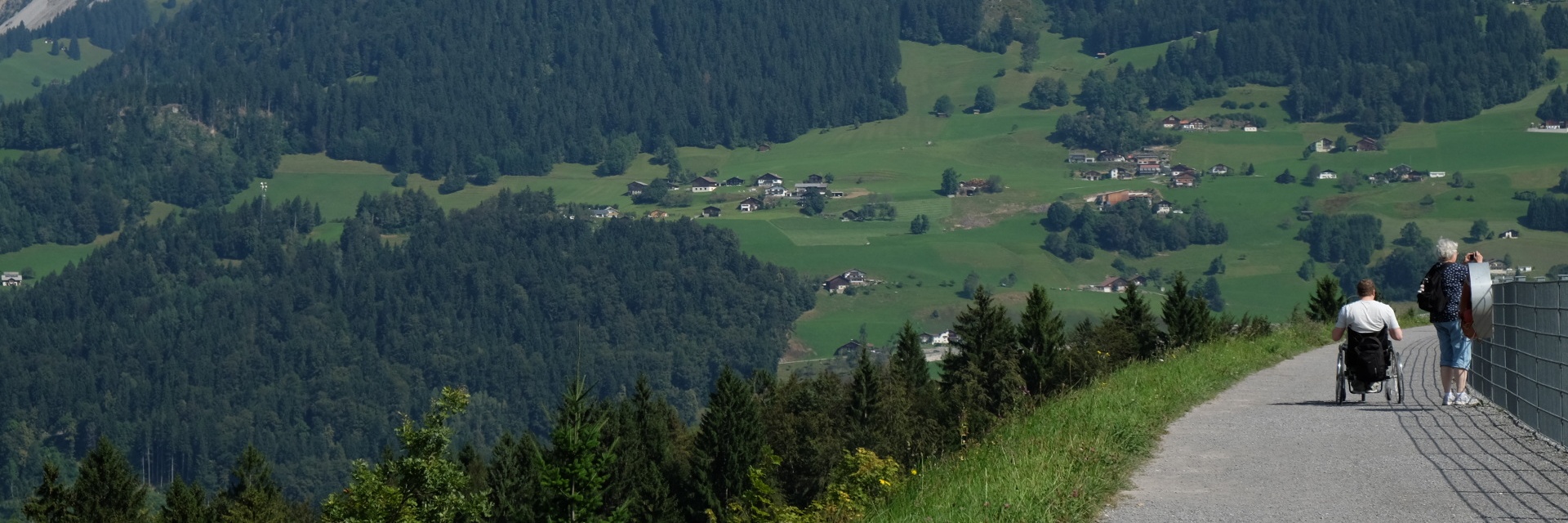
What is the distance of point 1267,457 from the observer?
17453 millimetres

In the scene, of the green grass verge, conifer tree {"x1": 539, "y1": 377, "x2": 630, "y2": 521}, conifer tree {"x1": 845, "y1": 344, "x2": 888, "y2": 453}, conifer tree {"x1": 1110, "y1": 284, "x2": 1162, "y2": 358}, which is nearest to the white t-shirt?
the green grass verge

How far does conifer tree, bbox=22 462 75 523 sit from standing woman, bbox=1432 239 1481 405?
3016 inches

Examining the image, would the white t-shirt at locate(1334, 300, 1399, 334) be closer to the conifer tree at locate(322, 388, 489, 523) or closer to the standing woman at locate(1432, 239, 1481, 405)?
the standing woman at locate(1432, 239, 1481, 405)

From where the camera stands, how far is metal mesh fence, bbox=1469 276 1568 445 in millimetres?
18438

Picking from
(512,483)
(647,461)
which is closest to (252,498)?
(512,483)

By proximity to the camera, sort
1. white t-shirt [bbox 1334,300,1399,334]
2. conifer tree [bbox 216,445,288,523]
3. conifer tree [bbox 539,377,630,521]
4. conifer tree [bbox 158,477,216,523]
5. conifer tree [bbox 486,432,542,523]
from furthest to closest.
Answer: conifer tree [bbox 158,477,216,523] < conifer tree [bbox 216,445,288,523] < conifer tree [bbox 486,432,542,523] < conifer tree [bbox 539,377,630,521] < white t-shirt [bbox 1334,300,1399,334]

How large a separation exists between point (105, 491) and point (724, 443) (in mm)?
31500

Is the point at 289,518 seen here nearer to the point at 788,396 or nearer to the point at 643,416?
the point at 643,416

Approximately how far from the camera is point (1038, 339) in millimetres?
89625

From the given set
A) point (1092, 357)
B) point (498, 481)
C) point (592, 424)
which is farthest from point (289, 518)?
point (592, 424)

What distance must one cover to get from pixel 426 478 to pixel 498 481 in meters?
58.7

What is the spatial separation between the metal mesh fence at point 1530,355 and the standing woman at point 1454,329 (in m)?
0.40

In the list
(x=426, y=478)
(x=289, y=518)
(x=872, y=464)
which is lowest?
(x=289, y=518)

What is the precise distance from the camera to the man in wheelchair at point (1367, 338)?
898 inches
